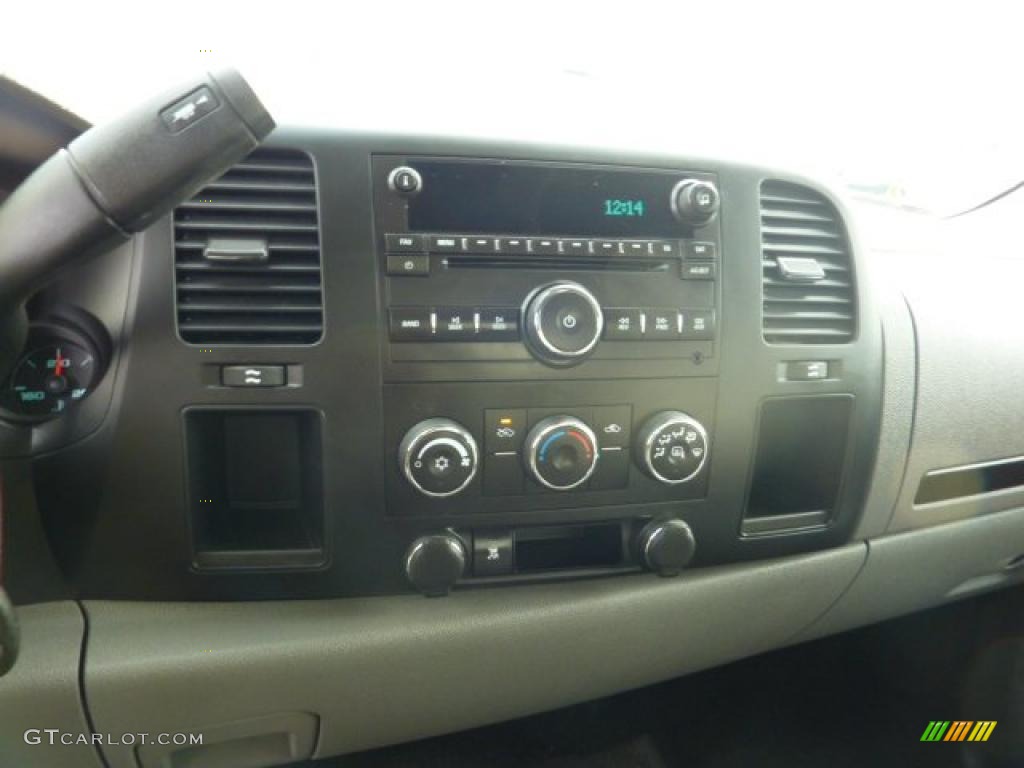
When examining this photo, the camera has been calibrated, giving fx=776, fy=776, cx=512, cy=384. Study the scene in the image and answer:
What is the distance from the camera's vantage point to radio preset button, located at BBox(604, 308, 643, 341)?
1069 millimetres

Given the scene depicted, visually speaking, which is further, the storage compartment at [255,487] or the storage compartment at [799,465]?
the storage compartment at [799,465]

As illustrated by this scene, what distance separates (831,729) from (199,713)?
4.85 ft

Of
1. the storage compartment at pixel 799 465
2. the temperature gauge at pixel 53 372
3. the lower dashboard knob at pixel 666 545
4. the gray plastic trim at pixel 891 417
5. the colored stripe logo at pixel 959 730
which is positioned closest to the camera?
the temperature gauge at pixel 53 372

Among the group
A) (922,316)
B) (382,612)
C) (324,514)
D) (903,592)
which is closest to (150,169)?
(324,514)

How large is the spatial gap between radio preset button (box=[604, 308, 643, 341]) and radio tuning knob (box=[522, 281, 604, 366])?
0.04 meters

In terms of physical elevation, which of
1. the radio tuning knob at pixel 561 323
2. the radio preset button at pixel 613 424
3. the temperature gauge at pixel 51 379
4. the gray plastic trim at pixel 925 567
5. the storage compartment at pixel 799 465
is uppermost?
the radio tuning knob at pixel 561 323

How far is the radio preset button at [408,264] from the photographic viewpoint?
3.24ft

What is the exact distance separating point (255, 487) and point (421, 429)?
0.29 m

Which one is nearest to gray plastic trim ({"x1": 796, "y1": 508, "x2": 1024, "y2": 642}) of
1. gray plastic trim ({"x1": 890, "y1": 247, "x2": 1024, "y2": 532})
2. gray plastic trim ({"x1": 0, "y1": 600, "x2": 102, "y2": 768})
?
gray plastic trim ({"x1": 890, "y1": 247, "x2": 1024, "y2": 532})

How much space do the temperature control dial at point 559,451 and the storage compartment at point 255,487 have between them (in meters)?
0.29

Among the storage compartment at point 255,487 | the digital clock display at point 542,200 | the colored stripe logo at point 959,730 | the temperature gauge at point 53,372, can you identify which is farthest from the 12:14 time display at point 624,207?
the colored stripe logo at point 959,730

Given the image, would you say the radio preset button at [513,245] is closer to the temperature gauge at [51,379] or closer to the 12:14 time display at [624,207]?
the 12:14 time display at [624,207]

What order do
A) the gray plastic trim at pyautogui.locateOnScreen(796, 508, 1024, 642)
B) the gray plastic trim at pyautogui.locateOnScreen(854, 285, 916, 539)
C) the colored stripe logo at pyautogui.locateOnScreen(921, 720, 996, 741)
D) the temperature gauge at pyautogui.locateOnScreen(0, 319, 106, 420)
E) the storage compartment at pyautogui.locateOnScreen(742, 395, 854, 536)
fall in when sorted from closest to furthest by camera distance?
the temperature gauge at pyautogui.locateOnScreen(0, 319, 106, 420), the storage compartment at pyautogui.locateOnScreen(742, 395, 854, 536), the gray plastic trim at pyautogui.locateOnScreen(854, 285, 916, 539), the gray plastic trim at pyautogui.locateOnScreen(796, 508, 1024, 642), the colored stripe logo at pyautogui.locateOnScreen(921, 720, 996, 741)

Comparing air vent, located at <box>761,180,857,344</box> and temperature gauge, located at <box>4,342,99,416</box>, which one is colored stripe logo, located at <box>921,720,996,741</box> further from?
temperature gauge, located at <box>4,342,99,416</box>
